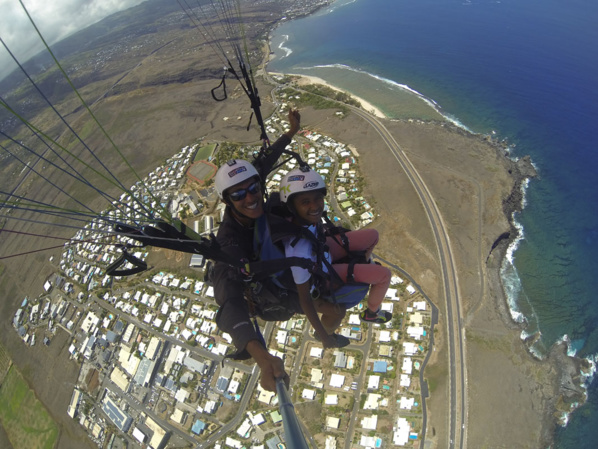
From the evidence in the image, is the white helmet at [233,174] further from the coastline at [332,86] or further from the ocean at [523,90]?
the coastline at [332,86]

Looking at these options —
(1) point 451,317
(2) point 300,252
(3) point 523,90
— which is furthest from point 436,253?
(3) point 523,90

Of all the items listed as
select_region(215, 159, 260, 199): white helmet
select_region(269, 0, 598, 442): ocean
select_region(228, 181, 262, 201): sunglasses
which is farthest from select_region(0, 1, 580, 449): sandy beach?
select_region(215, 159, 260, 199): white helmet

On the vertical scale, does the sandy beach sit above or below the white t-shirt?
below

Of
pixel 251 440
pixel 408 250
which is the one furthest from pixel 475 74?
pixel 251 440

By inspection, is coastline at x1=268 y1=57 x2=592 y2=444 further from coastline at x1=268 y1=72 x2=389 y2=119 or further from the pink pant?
coastline at x1=268 y1=72 x2=389 y2=119

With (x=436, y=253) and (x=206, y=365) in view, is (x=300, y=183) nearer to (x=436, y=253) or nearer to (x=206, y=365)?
(x=206, y=365)

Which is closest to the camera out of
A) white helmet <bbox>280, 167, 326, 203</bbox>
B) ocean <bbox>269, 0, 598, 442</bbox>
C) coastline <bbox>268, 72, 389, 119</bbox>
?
white helmet <bbox>280, 167, 326, 203</bbox>

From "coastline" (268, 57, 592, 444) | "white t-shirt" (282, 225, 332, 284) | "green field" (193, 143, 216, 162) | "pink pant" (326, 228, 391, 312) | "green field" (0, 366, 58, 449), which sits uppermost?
"white t-shirt" (282, 225, 332, 284)

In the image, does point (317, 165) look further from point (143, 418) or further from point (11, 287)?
point (11, 287)
